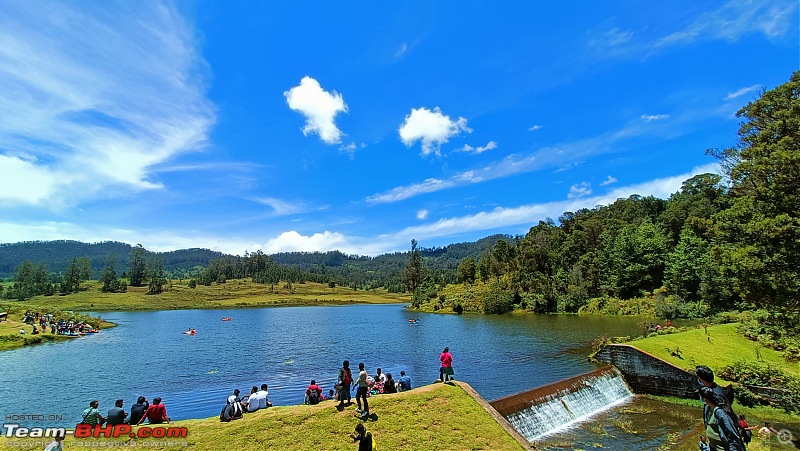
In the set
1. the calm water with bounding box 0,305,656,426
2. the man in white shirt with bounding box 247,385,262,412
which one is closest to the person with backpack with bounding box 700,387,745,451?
the man in white shirt with bounding box 247,385,262,412

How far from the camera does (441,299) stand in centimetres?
13100

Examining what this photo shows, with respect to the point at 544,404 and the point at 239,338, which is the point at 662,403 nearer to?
the point at 544,404

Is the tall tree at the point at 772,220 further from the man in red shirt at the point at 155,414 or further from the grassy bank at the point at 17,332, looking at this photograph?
the grassy bank at the point at 17,332

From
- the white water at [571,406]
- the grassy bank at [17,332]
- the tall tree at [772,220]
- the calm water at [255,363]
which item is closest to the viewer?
the tall tree at [772,220]

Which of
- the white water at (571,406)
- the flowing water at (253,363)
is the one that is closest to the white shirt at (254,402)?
the flowing water at (253,363)

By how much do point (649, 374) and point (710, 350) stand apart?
215 inches

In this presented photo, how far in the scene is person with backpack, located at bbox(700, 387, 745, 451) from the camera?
792 centimetres

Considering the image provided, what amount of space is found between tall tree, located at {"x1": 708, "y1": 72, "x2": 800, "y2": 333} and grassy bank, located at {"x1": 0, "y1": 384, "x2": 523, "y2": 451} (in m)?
17.2

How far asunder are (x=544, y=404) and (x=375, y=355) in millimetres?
29893

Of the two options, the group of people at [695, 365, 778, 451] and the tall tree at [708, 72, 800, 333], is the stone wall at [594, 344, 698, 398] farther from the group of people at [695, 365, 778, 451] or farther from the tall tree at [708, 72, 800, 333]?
the group of people at [695, 365, 778, 451]

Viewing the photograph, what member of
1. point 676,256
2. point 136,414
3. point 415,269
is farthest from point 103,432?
point 415,269

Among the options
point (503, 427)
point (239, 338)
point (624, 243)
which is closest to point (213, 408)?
point (503, 427)

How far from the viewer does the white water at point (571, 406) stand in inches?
859

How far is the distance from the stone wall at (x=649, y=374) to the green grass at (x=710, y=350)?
1.88 ft
